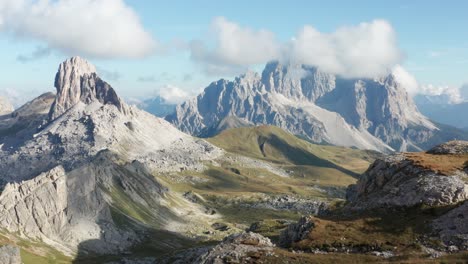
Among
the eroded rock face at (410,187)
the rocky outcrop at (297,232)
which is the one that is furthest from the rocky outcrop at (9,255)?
the eroded rock face at (410,187)

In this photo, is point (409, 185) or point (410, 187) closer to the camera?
point (410, 187)

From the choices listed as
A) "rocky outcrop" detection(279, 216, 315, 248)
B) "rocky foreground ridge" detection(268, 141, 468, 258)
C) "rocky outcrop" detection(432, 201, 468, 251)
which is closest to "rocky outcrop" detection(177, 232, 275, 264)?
"rocky foreground ridge" detection(268, 141, 468, 258)

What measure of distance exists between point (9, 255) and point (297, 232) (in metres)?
73.4

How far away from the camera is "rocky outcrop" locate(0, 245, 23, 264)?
4619 inches

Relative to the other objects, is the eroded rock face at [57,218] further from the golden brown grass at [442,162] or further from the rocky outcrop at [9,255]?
the golden brown grass at [442,162]

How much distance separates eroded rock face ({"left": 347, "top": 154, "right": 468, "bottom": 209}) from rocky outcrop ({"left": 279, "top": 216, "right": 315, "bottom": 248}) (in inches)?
667

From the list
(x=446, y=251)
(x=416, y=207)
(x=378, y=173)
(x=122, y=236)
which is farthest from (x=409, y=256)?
(x=122, y=236)

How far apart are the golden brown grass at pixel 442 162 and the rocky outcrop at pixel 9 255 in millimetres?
95312

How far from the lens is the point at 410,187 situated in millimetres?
94875

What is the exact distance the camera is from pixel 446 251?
228 feet

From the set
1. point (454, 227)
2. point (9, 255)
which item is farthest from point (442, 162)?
point (9, 255)

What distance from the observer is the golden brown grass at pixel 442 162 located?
326 feet

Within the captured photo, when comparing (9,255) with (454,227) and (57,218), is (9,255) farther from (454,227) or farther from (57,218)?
(454,227)

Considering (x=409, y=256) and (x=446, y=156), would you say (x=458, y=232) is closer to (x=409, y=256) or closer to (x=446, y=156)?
(x=409, y=256)
